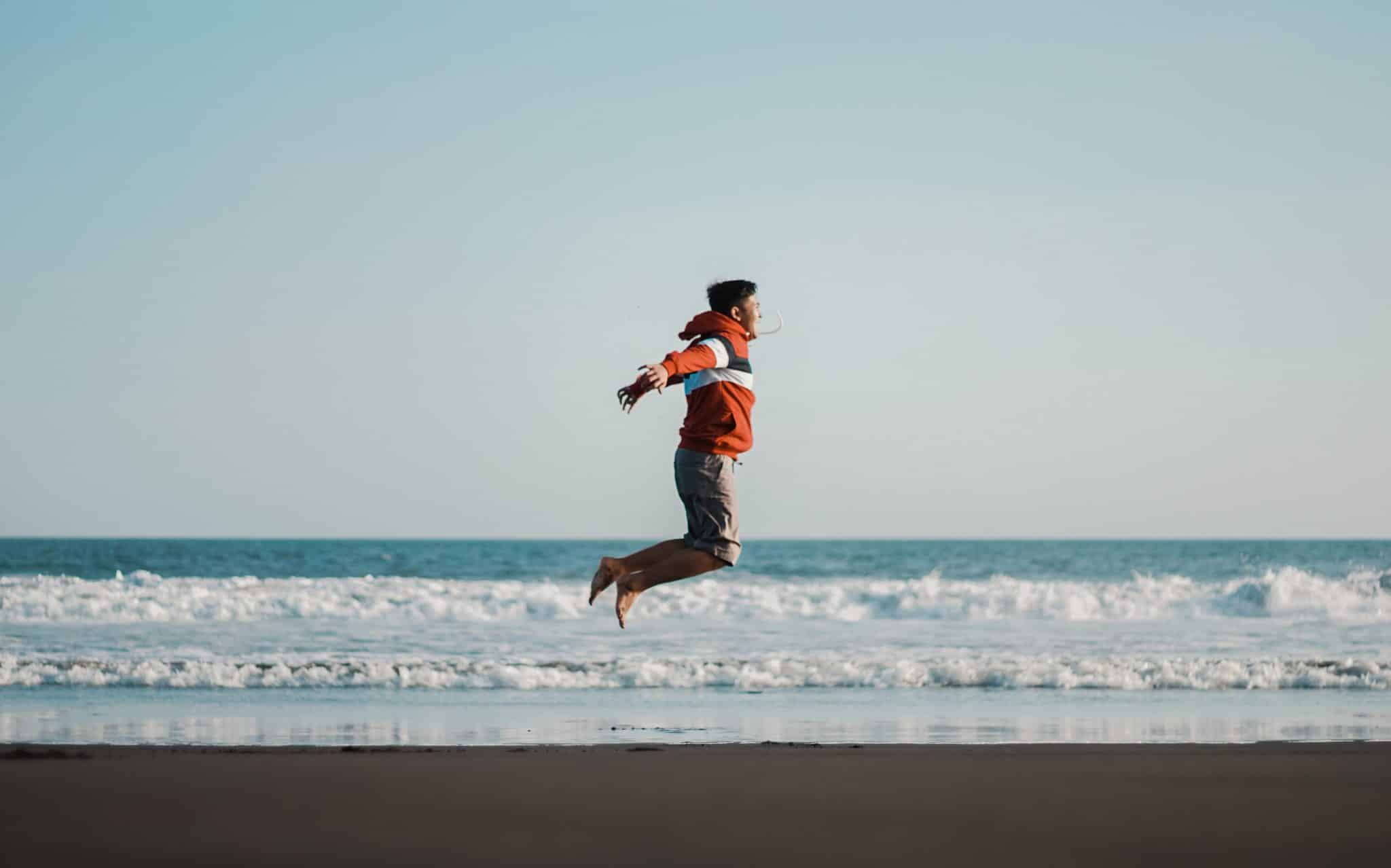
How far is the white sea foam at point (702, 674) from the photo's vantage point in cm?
1155

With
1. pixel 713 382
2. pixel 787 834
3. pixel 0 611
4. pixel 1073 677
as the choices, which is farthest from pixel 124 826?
pixel 0 611

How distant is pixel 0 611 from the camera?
1889 centimetres

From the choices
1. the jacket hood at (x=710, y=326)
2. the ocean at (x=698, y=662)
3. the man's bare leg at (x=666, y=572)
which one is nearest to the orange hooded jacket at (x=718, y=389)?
the jacket hood at (x=710, y=326)

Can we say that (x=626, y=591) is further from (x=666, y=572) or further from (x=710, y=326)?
(x=710, y=326)

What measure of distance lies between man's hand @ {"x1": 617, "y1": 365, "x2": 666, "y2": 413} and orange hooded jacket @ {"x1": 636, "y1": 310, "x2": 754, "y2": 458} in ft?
1.00

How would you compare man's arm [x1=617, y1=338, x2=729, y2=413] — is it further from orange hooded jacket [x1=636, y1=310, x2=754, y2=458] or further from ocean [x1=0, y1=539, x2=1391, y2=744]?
ocean [x1=0, y1=539, x2=1391, y2=744]

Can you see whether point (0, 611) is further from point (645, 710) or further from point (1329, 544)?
point (1329, 544)

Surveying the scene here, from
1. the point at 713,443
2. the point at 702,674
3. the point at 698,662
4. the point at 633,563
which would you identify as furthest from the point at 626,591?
the point at 698,662

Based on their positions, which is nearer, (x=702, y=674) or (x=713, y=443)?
(x=713, y=443)

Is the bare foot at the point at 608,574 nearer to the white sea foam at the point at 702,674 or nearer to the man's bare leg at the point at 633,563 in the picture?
the man's bare leg at the point at 633,563

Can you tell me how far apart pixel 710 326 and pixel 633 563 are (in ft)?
3.84

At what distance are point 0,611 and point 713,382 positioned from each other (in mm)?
16600

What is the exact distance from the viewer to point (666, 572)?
237 inches

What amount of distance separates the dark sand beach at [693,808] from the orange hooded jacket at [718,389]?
147 cm
